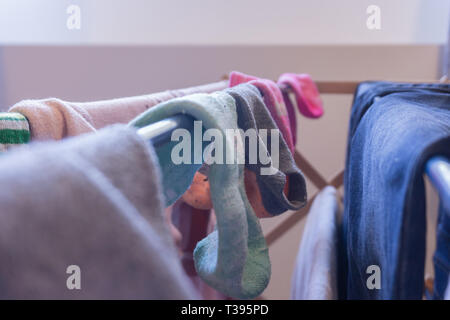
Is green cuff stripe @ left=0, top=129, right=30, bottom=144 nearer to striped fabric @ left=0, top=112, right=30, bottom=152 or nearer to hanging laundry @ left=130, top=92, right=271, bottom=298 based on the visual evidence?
striped fabric @ left=0, top=112, right=30, bottom=152

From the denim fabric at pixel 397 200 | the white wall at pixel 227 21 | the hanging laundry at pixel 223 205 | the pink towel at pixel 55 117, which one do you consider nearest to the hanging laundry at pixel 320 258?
the denim fabric at pixel 397 200

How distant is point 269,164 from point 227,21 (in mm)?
1057

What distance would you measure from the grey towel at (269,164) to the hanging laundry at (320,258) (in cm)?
16

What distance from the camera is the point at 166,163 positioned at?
300 millimetres

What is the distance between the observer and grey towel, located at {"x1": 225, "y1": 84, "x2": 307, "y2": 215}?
15.4 inches

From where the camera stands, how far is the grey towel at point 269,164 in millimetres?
392

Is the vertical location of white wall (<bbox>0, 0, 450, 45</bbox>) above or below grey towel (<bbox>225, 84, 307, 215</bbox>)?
above

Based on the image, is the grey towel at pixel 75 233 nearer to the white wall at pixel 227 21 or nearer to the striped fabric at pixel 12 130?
the striped fabric at pixel 12 130

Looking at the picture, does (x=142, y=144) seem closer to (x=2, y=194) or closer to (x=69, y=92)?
(x=2, y=194)

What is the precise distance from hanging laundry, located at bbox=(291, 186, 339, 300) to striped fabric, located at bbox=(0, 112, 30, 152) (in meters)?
0.40

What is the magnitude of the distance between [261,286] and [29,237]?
23 centimetres

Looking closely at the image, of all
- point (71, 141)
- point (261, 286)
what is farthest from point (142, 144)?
point (261, 286)

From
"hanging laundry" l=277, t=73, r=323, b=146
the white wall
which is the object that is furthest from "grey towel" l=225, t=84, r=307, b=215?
the white wall

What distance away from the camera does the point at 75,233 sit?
0.15 meters
